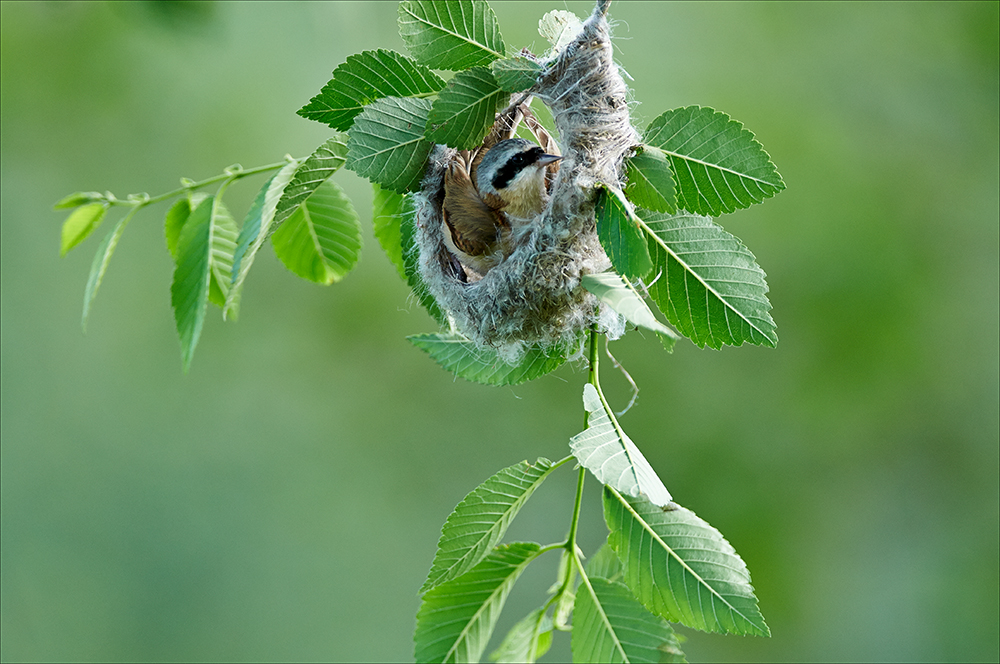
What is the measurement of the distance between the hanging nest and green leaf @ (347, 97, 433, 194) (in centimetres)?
15

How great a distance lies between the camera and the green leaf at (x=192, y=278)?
1.07 metres

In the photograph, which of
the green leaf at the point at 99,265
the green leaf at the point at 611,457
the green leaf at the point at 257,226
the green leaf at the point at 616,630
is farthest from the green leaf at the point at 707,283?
the green leaf at the point at 99,265

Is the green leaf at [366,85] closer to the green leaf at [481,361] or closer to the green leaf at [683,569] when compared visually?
the green leaf at [481,361]

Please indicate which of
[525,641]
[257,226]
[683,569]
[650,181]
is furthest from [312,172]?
[525,641]

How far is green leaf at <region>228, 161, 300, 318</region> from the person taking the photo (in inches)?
38.0

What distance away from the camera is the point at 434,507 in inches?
182

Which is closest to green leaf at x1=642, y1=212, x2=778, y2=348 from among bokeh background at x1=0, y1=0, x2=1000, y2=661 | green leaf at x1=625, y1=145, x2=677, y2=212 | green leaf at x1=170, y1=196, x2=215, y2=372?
green leaf at x1=625, y1=145, x2=677, y2=212

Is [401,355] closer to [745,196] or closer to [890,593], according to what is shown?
[890,593]

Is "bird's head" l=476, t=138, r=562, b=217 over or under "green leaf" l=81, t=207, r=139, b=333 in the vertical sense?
over

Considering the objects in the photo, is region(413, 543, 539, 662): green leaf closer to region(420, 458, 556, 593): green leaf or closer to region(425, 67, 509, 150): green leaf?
region(420, 458, 556, 593): green leaf

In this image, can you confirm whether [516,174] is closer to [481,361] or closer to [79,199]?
[481,361]

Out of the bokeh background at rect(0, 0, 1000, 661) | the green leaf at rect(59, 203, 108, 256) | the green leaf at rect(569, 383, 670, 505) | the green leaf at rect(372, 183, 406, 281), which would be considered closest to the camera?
the green leaf at rect(569, 383, 670, 505)

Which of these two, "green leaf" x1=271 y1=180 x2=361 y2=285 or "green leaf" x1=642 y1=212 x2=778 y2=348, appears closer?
"green leaf" x1=642 y1=212 x2=778 y2=348

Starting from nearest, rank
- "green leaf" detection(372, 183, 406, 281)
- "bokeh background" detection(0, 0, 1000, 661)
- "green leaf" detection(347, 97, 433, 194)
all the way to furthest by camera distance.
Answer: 1. "green leaf" detection(347, 97, 433, 194)
2. "green leaf" detection(372, 183, 406, 281)
3. "bokeh background" detection(0, 0, 1000, 661)
